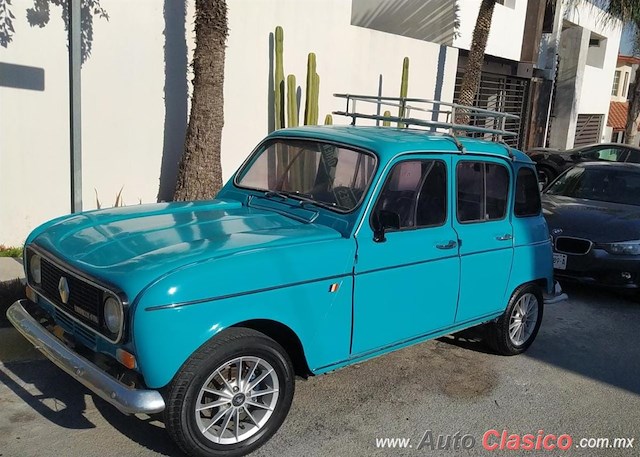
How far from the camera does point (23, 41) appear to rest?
7.02 meters

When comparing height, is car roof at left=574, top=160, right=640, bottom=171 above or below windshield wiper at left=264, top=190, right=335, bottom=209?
above

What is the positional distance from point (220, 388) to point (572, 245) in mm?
5047

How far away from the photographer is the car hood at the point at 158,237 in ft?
11.0

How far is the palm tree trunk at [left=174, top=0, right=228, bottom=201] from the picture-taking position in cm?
762

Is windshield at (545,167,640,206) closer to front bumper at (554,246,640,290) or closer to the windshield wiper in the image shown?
front bumper at (554,246,640,290)

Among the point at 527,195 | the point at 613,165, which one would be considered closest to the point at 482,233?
the point at 527,195

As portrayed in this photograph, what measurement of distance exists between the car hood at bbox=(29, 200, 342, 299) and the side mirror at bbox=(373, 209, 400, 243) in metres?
0.27

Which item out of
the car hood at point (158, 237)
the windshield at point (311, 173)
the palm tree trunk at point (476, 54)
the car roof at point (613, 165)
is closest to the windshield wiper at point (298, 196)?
the windshield at point (311, 173)

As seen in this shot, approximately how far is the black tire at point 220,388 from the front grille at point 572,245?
15.2 feet

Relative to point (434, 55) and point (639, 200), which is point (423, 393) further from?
point (434, 55)

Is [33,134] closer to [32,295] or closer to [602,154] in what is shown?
[32,295]

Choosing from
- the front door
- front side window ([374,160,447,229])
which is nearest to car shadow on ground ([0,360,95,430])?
the front door

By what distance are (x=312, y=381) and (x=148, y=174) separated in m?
4.70

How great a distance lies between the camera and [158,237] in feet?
12.6
